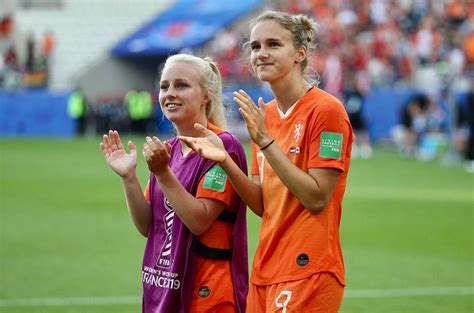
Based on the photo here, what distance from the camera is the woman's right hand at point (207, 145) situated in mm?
5281

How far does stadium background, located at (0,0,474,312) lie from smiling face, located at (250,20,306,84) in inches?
39.4

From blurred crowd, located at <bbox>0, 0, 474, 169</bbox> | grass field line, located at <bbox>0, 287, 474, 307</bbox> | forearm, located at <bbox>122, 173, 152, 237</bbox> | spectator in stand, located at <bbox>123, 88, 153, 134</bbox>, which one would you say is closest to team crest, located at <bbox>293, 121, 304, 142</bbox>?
forearm, located at <bbox>122, 173, 152, 237</bbox>

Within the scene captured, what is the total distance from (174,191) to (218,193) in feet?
0.83

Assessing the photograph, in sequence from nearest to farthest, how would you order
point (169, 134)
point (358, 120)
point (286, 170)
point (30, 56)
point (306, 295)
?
point (286, 170) < point (306, 295) < point (358, 120) < point (169, 134) < point (30, 56)

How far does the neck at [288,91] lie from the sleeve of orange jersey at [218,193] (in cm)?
47

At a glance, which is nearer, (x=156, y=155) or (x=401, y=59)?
(x=156, y=155)

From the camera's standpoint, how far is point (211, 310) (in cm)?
557

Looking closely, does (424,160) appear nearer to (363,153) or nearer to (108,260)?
(363,153)

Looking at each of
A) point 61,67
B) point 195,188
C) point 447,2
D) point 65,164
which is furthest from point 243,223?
point 61,67

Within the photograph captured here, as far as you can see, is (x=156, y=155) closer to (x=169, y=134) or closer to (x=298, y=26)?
(x=298, y=26)

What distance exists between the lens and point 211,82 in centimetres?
584

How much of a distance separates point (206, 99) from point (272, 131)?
0.49 meters

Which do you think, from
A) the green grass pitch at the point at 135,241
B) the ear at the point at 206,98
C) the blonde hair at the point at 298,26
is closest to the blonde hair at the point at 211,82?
the ear at the point at 206,98

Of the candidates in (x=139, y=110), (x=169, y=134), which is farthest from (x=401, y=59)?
(x=139, y=110)
